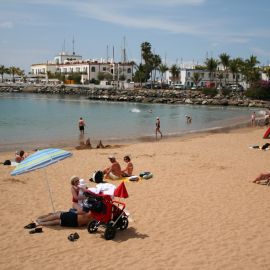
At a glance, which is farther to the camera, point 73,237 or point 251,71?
point 251,71

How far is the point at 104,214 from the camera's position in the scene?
24.7ft

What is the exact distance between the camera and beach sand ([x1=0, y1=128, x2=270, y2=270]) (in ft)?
21.1

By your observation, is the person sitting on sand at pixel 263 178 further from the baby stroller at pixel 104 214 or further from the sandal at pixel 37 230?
the sandal at pixel 37 230

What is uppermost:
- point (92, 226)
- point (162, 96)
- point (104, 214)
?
point (162, 96)

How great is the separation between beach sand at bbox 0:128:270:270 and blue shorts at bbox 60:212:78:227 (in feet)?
0.48

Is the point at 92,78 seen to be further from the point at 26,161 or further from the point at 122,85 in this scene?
the point at 26,161

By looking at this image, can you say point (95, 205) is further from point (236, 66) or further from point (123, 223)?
point (236, 66)

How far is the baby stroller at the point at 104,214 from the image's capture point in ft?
24.5

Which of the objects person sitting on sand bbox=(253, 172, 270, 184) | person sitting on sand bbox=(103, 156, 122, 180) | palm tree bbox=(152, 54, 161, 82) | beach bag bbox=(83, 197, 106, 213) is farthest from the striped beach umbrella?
palm tree bbox=(152, 54, 161, 82)

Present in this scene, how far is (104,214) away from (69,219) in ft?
2.81

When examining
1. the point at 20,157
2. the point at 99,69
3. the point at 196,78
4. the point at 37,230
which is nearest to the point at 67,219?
the point at 37,230

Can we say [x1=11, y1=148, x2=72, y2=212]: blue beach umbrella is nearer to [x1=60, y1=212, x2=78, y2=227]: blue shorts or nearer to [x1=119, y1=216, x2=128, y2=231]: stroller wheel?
[x1=60, y1=212, x2=78, y2=227]: blue shorts

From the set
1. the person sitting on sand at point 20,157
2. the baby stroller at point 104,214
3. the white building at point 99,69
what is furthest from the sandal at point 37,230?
the white building at point 99,69

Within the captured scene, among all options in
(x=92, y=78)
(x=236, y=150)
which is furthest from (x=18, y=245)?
(x=92, y=78)
